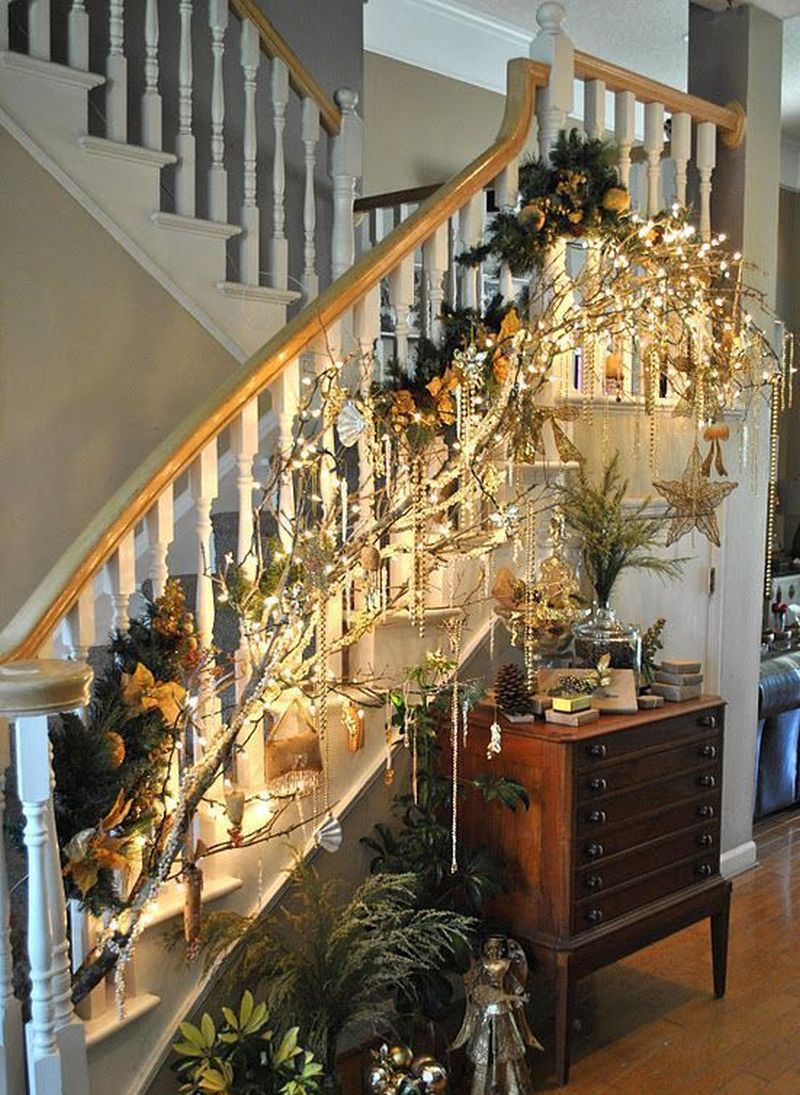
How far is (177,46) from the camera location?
13.0ft

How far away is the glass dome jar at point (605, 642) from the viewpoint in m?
3.42

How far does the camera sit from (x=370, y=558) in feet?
9.14

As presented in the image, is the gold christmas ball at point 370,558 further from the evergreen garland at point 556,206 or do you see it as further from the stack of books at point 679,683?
the stack of books at point 679,683

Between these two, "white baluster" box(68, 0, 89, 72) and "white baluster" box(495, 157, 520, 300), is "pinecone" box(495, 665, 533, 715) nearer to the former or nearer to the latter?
"white baluster" box(495, 157, 520, 300)

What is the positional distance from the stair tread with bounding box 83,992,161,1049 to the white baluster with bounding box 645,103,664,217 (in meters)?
2.69

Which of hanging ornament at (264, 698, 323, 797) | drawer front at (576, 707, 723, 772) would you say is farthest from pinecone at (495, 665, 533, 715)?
hanging ornament at (264, 698, 323, 797)

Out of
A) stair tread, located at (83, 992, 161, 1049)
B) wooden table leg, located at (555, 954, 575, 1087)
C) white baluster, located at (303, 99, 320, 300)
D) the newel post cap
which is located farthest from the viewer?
white baluster, located at (303, 99, 320, 300)

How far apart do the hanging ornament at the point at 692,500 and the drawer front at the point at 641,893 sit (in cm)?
103

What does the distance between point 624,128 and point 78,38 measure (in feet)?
5.44

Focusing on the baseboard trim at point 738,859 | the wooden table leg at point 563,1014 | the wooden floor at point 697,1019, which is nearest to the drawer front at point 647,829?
the wooden table leg at point 563,1014

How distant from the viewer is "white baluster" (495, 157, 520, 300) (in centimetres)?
323

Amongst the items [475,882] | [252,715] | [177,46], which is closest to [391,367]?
[252,715]

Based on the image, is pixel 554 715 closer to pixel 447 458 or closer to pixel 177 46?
pixel 447 458

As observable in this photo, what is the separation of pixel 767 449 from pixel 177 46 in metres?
2.70
